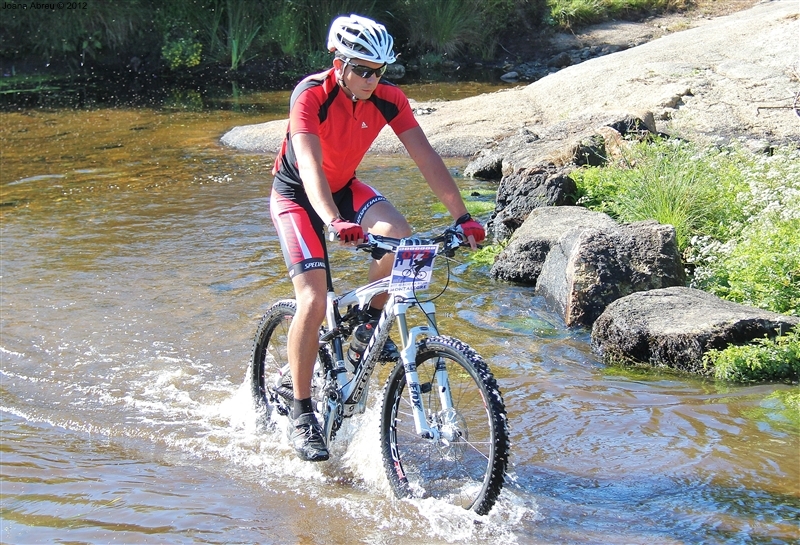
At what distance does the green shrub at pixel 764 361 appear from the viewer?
5.44 m

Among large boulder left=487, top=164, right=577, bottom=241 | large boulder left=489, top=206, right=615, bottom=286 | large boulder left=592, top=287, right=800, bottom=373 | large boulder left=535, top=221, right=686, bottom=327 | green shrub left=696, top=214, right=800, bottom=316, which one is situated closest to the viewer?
large boulder left=592, top=287, right=800, bottom=373

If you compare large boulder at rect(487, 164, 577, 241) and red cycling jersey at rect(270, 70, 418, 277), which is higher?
red cycling jersey at rect(270, 70, 418, 277)

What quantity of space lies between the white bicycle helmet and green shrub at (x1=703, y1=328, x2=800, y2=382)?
2754mm

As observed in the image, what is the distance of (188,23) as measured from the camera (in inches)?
883

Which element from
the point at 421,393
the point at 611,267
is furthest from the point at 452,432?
the point at 611,267

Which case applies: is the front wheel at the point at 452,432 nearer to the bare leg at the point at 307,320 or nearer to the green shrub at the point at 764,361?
the bare leg at the point at 307,320

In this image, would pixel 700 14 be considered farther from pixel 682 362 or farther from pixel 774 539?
pixel 774 539

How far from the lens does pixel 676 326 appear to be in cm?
577

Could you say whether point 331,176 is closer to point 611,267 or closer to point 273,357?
point 273,357

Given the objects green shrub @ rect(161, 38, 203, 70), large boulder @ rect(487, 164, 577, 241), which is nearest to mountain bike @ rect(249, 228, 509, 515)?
large boulder @ rect(487, 164, 577, 241)

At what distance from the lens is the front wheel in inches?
151

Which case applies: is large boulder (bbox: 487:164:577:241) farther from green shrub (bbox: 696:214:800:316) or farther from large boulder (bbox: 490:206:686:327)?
green shrub (bbox: 696:214:800:316)

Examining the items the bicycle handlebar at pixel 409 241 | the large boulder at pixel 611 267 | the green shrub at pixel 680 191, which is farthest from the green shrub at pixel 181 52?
the bicycle handlebar at pixel 409 241

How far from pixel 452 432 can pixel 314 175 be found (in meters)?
1.34
